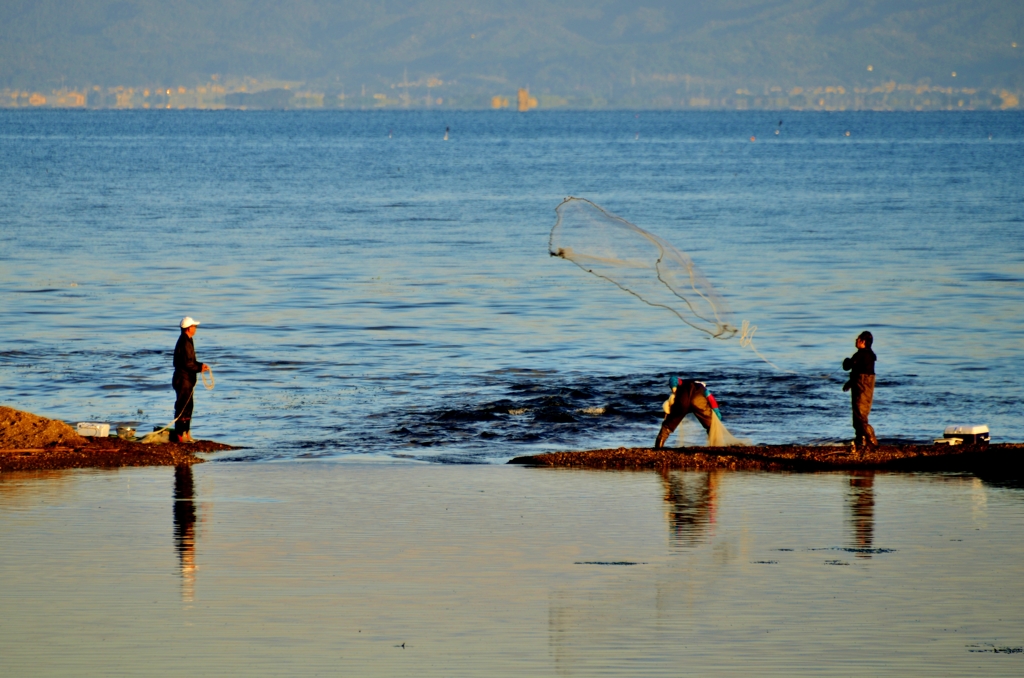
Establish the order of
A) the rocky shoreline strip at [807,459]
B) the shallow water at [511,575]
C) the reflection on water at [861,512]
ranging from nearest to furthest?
the shallow water at [511,575]
the reflection on water at [861,512]
the rocky shoreline strip at [807,459]

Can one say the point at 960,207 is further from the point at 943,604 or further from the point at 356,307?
the point at 943,604

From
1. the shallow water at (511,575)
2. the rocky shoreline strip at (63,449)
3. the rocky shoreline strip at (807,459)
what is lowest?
the shallow water at (511,575)

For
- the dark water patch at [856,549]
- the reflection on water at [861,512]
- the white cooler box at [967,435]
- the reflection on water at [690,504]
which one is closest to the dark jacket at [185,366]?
the reflection on water at [690,504]

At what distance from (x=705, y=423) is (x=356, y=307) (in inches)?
838

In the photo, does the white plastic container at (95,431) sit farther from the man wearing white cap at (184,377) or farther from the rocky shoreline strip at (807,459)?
the rocky shoreline strip at (807,459)

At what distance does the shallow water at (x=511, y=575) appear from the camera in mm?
10047

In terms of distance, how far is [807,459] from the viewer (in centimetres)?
1772

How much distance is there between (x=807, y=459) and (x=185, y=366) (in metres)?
8.16

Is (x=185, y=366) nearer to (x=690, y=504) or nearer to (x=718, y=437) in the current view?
(x=718, y=437)

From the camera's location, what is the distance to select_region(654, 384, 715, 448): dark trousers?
18328 millimetres

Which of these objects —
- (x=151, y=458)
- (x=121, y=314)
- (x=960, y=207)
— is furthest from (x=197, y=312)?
(x=960, y=207)

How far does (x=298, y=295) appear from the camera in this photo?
41.0 meters

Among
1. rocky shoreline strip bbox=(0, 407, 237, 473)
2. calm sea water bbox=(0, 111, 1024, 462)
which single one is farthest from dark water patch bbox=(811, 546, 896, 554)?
rocky shoreline strip bbox=(0, 407, 237, 473)

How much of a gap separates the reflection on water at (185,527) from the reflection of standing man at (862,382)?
801cm
